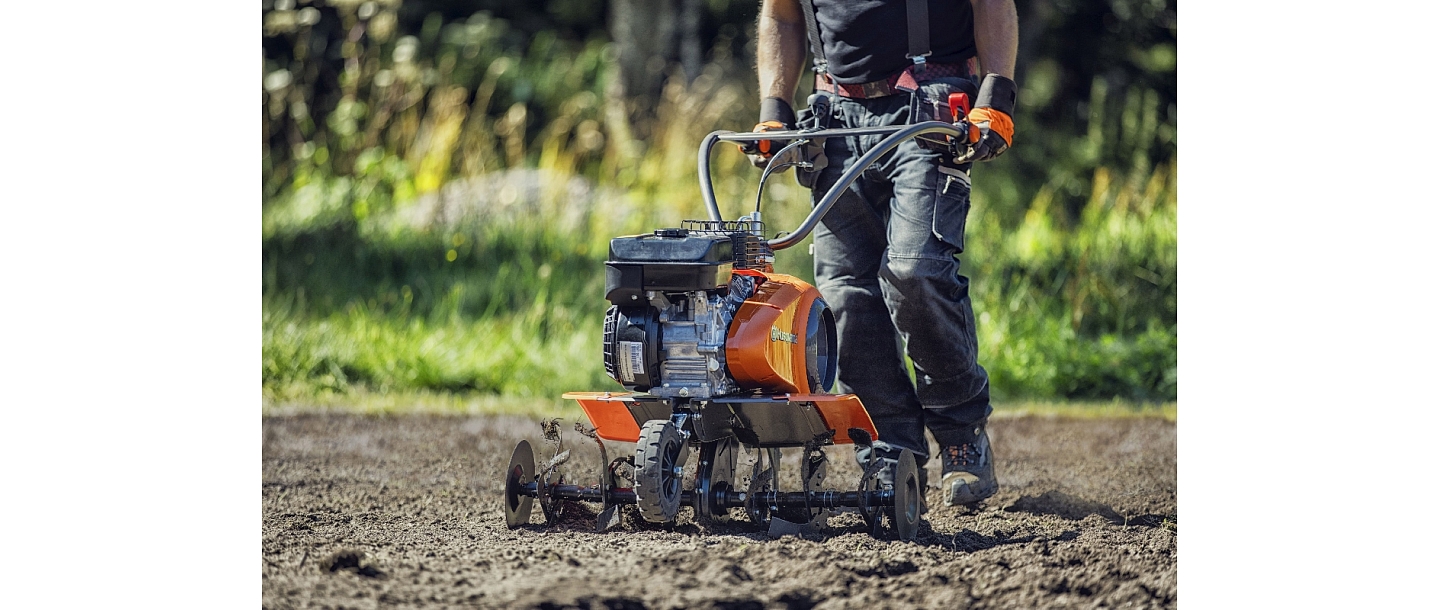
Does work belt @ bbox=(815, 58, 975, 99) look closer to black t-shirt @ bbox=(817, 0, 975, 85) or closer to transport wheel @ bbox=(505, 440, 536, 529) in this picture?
black t-shirt @ bbox=(817, 0, 975, 85)

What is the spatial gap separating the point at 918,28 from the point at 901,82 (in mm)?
157

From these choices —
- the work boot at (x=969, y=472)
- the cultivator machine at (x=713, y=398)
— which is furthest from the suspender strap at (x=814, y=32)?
the work boot at (x=969, y=472)

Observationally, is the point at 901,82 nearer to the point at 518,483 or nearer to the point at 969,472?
the point at 969,472

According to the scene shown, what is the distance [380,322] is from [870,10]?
12.1 ft

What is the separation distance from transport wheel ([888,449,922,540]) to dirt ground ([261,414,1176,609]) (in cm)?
4

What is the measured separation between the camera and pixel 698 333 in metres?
3.32

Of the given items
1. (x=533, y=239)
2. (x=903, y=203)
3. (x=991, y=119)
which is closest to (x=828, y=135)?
(x=903, y=203)

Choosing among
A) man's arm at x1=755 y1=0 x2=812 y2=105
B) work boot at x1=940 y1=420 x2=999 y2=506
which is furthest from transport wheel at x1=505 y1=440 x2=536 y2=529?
man's arm at x1=755 y1=0 x2=812 y2=105

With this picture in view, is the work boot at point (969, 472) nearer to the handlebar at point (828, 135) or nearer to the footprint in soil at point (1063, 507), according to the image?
the footprint in soil at point (1063, 507)

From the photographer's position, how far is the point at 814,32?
4062mm

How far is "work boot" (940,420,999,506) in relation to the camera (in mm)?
3963

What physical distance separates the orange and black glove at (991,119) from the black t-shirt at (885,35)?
0.22 meters

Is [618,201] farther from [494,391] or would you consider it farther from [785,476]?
[785,476]

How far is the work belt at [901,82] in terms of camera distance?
387 cm
